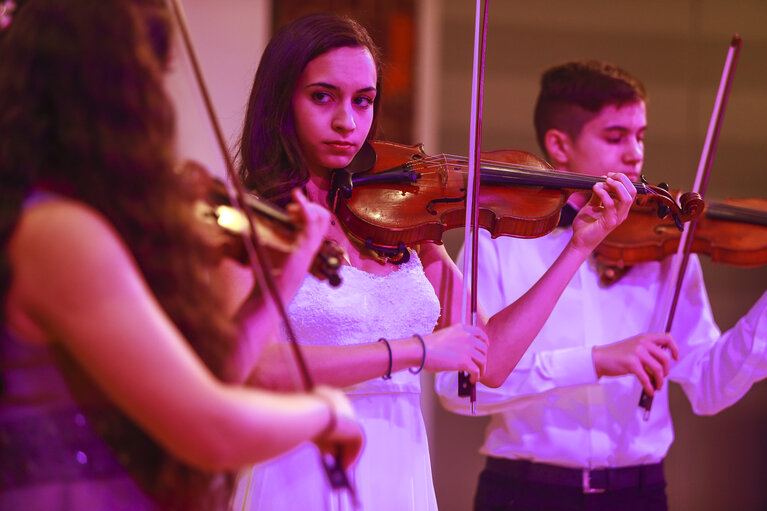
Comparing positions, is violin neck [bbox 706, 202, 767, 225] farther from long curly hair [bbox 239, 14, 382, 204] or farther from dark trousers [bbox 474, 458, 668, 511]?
long curly hair [bbox 239, 14, 382, 204]

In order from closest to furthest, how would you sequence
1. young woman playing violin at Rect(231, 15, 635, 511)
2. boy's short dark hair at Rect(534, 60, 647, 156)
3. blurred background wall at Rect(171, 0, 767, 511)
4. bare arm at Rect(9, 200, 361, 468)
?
bare arm at Rect(9, 200, 361, 468)
young woman playing violin at Rect(231, 15, 635, 511)
boy's short dark hair at Rect(534, 60, 647, 156)
blurred background wall at Rect(171, 0, 767, 511)

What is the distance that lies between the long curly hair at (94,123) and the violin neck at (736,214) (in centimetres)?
151

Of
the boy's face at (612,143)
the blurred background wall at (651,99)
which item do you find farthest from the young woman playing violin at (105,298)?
the blurred background wall at (651,99)

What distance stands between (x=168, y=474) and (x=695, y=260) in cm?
163

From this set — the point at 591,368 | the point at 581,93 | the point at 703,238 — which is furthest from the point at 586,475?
the point at 581,93

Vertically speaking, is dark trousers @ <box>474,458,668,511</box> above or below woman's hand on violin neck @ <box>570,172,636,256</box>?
below

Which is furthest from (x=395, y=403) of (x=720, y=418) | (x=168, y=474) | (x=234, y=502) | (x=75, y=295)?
(x=720, y=418)

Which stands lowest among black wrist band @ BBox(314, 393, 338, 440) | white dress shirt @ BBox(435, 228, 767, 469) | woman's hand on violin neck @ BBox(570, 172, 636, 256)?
white dress shirt @ BBox(435, 228, 767, 469)

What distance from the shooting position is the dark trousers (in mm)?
1890

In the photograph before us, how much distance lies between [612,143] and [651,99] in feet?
5.09

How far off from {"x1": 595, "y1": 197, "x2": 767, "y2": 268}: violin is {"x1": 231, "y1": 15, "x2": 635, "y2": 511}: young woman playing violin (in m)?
0.30

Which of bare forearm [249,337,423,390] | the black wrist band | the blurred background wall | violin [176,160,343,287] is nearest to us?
the black wrist band

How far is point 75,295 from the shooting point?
31.8 inches

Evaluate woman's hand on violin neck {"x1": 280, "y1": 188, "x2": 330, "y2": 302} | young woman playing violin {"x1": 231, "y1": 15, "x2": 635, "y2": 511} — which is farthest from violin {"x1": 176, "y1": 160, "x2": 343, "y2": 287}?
young woman playing violin {"x1": 231, "y1": 15, "x2": 635, "y2": 511}
